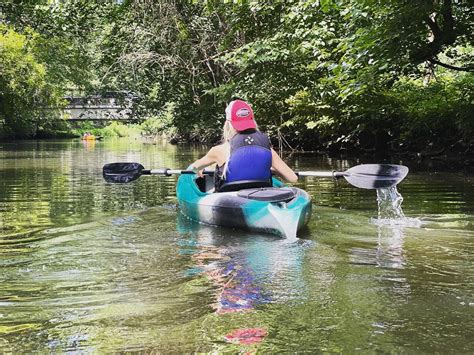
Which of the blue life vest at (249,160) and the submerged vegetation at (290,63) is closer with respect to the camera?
the blue life vest at (249,160)

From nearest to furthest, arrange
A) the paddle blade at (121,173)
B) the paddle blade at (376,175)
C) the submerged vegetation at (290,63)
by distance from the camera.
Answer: the paddle blade at (376,175)
the paddle blade at (121,173)
the submerged vegetation at (290,63)

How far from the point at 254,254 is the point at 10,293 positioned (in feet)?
6.97

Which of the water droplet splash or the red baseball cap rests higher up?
the red baseball cap

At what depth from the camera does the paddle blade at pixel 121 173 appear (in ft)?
28.6

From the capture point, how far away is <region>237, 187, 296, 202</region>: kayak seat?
20.8 feet

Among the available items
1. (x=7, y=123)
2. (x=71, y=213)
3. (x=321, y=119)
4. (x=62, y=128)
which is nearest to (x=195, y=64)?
(x=321, y=119)

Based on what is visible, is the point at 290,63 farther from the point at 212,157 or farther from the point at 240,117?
the point at 240,117

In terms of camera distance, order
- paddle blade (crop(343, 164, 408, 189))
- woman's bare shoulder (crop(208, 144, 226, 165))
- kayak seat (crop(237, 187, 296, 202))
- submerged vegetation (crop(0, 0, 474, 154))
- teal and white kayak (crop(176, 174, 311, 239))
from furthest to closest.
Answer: submerged vegetation (crop(0, 0, 474, 154)), paddle blade (crop(343, 164, 408, 189)), woman's bare shoulder (crop(208, 144, 226, 165)), kayak seat (crop(237, 187, 296, 202)), teal and white kayak (crop(176, 174, 311, 239))

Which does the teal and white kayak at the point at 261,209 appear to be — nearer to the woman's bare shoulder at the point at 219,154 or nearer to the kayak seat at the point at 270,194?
the kayak seat at the point at 270,194

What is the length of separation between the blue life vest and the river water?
614mm

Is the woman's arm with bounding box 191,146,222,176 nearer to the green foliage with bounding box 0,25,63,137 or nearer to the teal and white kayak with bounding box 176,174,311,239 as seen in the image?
the teal and white kayak with bounding box 176,174,311,239

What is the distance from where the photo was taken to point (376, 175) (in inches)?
299

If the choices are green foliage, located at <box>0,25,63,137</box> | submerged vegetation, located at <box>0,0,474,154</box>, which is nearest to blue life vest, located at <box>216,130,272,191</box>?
submerged vegetation, located at <box>0,0,474,154</box>

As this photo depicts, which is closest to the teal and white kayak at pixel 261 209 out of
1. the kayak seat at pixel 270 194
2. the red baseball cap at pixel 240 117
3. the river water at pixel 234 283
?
the kayak seat at pixel 270 194
